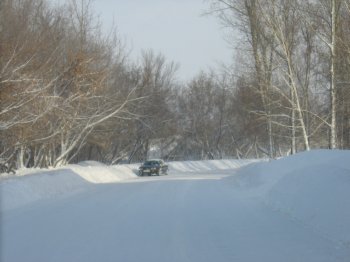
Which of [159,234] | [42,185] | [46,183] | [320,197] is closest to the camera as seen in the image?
[159,234]

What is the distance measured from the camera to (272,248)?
9.69 m

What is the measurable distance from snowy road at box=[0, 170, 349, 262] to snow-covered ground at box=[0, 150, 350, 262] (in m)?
0.02

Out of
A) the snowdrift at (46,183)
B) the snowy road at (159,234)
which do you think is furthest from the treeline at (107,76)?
the snowy road at (159,234)

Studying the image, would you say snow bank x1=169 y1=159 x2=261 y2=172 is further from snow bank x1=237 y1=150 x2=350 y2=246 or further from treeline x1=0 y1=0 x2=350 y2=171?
snow bank x1=237 y1=150 x2=350 y2=246

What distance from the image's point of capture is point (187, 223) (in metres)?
13.1

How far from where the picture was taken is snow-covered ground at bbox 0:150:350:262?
30.9ft

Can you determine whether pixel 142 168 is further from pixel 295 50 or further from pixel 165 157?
pixel 165 157

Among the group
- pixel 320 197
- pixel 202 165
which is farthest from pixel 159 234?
pixel 202 165

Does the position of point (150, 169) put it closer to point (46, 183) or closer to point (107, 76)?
point (107, 76)

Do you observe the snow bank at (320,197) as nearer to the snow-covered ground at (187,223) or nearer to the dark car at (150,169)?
the snow-covered ground at (187,223)

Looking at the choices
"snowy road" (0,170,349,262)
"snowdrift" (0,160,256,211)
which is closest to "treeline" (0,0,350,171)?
"snowdrift" (0,160,256,211)

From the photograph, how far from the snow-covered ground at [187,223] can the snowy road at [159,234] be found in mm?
17

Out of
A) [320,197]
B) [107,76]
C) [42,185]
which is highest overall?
[107,76]

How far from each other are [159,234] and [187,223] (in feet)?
5.70
